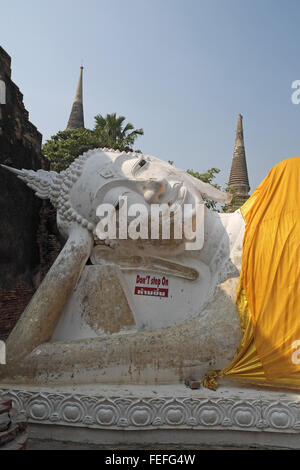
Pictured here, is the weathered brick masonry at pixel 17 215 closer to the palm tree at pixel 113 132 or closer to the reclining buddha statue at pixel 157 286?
the reclining buddha statue at pixel 157 286

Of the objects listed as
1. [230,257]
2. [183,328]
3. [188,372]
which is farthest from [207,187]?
[188,372]

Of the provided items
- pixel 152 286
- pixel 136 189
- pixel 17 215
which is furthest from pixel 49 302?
pixel 17 215

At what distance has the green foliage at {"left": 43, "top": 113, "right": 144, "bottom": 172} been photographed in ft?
53.9

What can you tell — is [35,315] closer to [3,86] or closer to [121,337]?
[121,337]

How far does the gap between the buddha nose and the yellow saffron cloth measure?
3.13 ft

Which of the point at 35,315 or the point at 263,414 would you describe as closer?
the point at 263,414

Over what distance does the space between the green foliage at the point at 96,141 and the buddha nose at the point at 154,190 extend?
1263cm

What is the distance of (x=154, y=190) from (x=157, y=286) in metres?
1.02

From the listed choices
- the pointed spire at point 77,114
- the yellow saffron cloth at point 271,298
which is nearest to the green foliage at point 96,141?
the pointed spire at point 77,114

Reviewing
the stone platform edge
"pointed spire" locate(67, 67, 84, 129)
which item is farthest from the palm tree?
the stone platform edge

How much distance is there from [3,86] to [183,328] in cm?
403

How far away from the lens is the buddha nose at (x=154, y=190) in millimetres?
3803
